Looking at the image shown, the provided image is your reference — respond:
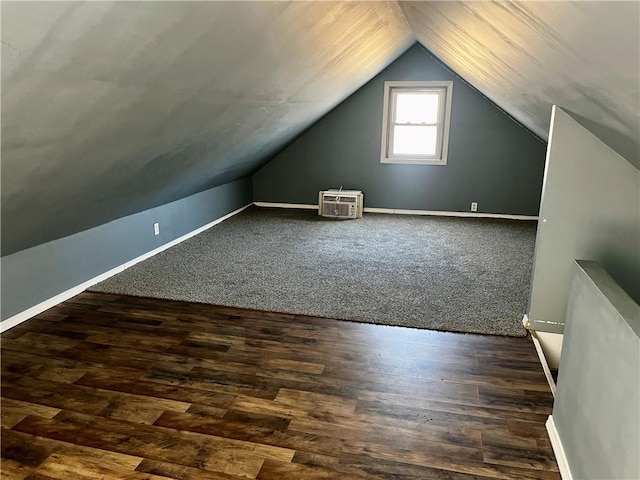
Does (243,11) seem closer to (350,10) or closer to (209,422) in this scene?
(350,10)

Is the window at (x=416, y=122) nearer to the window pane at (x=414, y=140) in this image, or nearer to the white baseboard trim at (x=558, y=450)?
the window pane at (x=414, y=140)

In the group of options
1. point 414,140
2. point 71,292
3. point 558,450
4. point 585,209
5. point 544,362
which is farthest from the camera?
point 414,140

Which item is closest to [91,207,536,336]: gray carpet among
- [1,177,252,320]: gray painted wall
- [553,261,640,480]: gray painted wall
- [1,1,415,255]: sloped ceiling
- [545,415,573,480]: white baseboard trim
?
[1,177,252,320]: gray painted wall

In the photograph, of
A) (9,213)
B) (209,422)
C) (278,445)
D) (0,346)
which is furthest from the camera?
(0,346)

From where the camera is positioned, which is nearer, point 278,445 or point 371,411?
point 278,445

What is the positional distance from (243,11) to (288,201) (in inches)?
182

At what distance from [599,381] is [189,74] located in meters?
2.09

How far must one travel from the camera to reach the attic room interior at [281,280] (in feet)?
5.21

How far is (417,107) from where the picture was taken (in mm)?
6008

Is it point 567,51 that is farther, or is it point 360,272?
point 360,272

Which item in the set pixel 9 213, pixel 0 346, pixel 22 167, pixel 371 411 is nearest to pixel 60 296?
pixel 0 346

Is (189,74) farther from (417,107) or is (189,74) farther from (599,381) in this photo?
(417,107)

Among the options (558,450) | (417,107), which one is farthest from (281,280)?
(417,107)

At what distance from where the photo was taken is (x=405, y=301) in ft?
11.2
